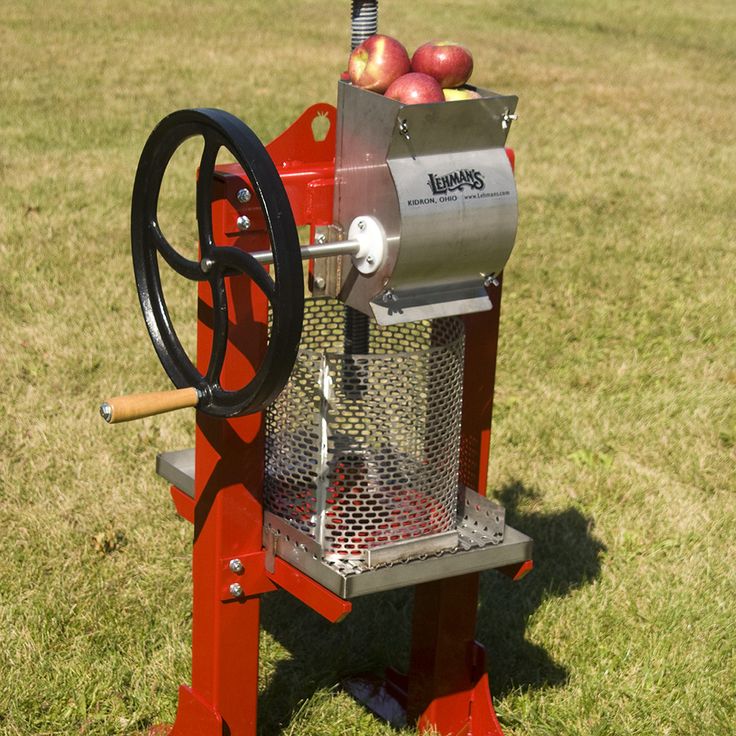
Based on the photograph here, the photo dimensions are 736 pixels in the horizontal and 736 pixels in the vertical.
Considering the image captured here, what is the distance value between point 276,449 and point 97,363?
9.38 feet

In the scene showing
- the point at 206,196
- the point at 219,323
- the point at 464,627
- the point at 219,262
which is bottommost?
the point at 464,627

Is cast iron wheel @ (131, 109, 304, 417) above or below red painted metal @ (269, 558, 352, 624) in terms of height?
above

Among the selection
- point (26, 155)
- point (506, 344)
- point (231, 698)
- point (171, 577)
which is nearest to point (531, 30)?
point (26, 155)

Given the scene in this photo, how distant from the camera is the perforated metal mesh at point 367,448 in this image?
110 inches

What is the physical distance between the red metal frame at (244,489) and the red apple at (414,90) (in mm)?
240

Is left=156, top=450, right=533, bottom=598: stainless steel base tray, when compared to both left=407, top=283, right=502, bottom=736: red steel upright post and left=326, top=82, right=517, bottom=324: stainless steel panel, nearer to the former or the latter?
left=407, top=283, right=502, bottom=736: red steel upright post

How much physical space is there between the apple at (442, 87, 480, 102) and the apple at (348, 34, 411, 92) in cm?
10

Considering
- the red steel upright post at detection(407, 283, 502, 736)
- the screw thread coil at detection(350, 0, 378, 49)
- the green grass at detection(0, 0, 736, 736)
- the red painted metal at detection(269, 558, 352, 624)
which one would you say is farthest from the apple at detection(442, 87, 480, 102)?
the green grass at detection(0, 0, 736, 736)

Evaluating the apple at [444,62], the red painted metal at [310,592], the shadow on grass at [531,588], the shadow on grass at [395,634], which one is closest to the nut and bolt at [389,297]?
the apple at [444,62]

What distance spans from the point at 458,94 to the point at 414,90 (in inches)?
7.0

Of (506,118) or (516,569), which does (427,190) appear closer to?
(506,118)

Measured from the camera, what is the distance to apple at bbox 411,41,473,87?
271cm

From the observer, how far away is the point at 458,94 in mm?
2736

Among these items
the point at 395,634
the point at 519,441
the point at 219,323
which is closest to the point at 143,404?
the point at 219,323
